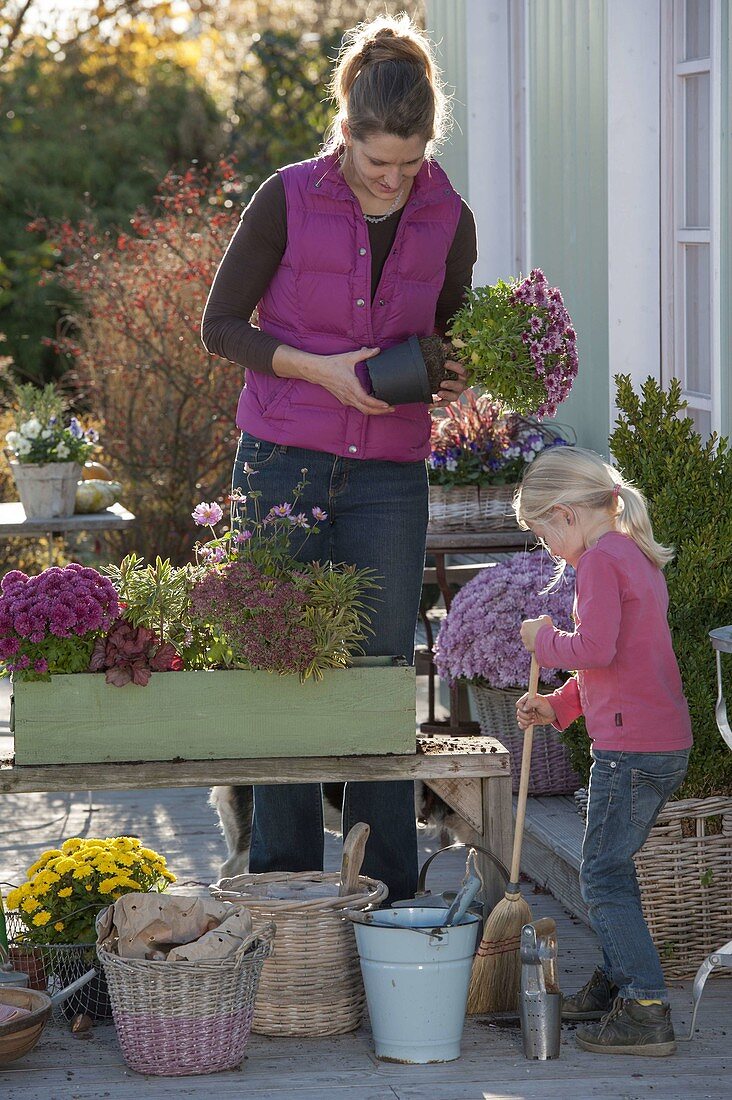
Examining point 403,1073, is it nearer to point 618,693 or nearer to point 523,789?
point 523,789

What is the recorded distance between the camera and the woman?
10.2ft

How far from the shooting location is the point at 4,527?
5.83 metres

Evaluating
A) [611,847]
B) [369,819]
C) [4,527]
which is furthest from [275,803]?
[4,527]

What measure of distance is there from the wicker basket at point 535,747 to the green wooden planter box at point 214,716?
1269 millimetres

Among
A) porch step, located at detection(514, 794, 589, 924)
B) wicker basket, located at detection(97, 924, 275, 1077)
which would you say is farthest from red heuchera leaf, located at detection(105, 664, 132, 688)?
porch step, located at detection(514, 794, 589, 924)

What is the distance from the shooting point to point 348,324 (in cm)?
320

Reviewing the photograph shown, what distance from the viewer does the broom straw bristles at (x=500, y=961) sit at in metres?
3.17

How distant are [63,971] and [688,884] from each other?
4.49ft

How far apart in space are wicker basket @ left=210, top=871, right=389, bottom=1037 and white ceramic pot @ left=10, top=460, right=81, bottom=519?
3118 millimetres

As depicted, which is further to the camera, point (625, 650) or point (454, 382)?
point (454, 382)

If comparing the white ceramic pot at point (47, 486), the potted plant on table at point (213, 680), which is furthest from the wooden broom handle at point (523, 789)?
the white ceramic pot at point (47, 486)

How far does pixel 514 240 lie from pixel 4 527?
2.28m

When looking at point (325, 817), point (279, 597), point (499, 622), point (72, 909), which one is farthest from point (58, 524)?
point (279, 597)

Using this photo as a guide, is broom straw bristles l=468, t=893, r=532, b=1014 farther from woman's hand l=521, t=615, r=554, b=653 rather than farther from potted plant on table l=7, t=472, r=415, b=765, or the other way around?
woman's hand l=521, t=615, r=554, b=653
